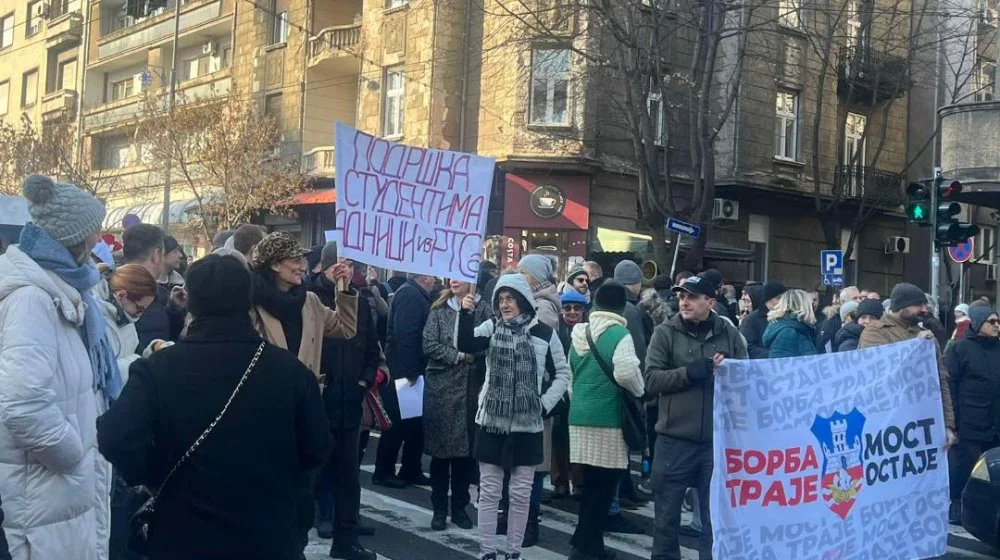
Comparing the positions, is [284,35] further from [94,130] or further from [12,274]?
[12,274]

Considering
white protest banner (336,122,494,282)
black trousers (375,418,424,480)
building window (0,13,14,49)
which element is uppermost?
building window (0,13,14,49)

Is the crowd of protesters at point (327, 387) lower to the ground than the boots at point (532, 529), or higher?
higher

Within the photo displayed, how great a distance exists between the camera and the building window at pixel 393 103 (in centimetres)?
2597

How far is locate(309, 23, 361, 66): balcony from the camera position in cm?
2709

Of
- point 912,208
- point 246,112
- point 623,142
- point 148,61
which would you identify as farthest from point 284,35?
point 912,208

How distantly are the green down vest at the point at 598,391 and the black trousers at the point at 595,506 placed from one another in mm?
308

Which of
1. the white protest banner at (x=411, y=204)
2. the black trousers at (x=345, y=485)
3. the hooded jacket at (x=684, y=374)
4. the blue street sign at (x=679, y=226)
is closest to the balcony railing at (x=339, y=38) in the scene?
the blue street sign at (x=679, y=226)

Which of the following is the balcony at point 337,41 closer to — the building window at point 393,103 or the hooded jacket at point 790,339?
the building window at point 393,103

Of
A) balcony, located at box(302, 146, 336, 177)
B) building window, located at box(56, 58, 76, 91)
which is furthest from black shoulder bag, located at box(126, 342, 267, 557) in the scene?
building window, located at box(56, 58, 76, 91)

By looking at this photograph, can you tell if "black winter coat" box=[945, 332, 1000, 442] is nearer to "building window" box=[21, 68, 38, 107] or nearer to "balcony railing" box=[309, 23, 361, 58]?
"balcony railing" box=[309, 23, 361, 58]

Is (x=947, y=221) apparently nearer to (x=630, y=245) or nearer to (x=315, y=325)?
(x=630, y=245)

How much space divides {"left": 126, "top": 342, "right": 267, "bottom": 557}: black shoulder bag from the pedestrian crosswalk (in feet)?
11.5

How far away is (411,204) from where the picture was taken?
7258 millimetres

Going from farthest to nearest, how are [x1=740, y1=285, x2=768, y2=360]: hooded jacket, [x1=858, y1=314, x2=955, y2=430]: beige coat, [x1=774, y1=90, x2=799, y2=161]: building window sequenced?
[x1=774, y1=90, x2=799, y2=161]: building window, [x1=740, y1=285, x2=768, y2=360]: hooded jacket, [x1=858, y1=314, x2=955, y2=430]: beige coat
